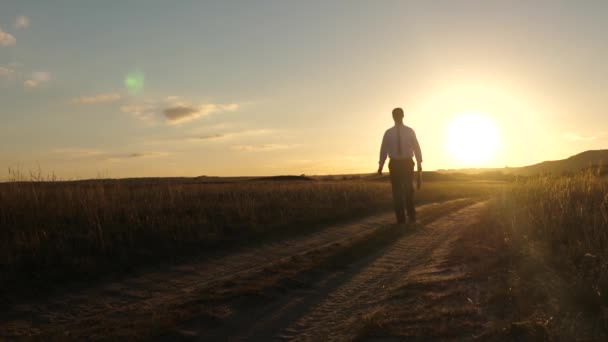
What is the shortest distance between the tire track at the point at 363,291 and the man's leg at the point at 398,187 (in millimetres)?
2118

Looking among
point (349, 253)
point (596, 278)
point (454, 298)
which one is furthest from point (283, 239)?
point (596, 278)

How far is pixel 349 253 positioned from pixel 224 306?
3.62 meters

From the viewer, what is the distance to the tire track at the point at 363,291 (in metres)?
5.20

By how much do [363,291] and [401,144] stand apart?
7.48 m

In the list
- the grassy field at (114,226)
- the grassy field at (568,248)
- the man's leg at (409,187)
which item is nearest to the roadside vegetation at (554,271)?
the grassy field at (568,248)

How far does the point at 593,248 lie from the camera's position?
6.38 meters

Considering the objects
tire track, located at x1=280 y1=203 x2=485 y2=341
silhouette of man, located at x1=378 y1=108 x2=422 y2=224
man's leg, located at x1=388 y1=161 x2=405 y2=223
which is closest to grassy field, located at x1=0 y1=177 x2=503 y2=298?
man's leg, located at x1=388 y1=161 x2=405 y2=223

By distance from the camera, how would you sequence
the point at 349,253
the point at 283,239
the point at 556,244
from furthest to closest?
the point at 283,239
the point at 349,253
the point at 556,244

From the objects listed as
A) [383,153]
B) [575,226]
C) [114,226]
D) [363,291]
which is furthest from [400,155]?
[363,291]

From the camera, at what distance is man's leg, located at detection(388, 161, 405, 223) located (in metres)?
13.6

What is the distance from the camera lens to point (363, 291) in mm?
6770

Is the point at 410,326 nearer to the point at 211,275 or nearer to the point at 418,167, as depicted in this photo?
the point at 211,275

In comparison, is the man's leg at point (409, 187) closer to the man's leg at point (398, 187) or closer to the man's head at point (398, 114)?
the man's leg at point (398, 187)

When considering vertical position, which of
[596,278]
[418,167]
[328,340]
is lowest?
[328,340]
